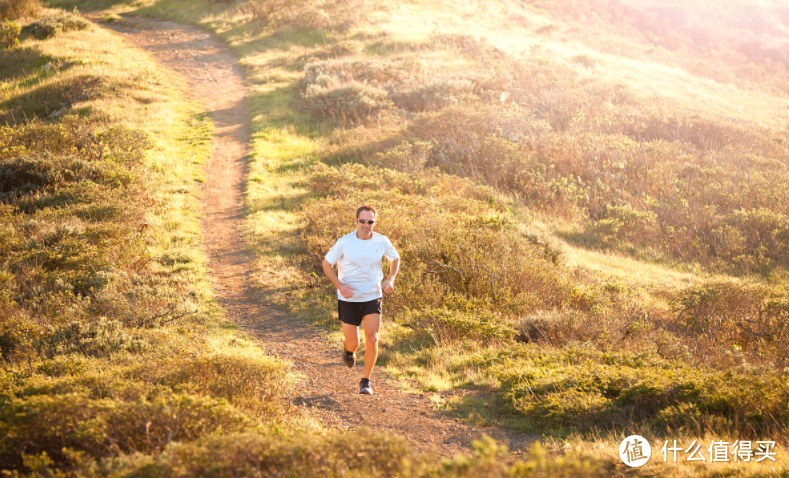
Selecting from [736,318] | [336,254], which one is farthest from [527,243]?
[336,254]

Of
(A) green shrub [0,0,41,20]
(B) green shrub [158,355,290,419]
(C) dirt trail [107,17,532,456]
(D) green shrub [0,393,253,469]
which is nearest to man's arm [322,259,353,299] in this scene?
(B) green shrub [158,355,290,419]

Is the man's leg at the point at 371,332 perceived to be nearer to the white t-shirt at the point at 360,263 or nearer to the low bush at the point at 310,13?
the white t-shirt at the point at 360,263

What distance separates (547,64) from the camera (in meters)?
24.5

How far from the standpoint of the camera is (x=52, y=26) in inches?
973

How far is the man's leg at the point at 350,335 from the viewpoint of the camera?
5.80 meters

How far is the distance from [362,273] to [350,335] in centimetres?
80

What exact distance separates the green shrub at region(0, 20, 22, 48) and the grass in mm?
9652

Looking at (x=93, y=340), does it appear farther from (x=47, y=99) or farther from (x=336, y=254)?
(x=47, y=99)

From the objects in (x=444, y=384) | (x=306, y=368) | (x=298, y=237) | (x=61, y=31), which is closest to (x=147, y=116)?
(x=298, y=237)

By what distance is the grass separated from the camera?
5.20m

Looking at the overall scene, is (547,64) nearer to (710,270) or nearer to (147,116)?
(710,270)

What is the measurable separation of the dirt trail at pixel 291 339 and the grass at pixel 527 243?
13.8 inches

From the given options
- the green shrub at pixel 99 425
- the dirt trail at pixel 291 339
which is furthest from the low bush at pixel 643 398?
the green shrub at pixel 99 425

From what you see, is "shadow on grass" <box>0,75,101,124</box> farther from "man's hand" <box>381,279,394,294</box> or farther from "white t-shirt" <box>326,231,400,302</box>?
"man's hand" <box>381,279,394,294</box>
